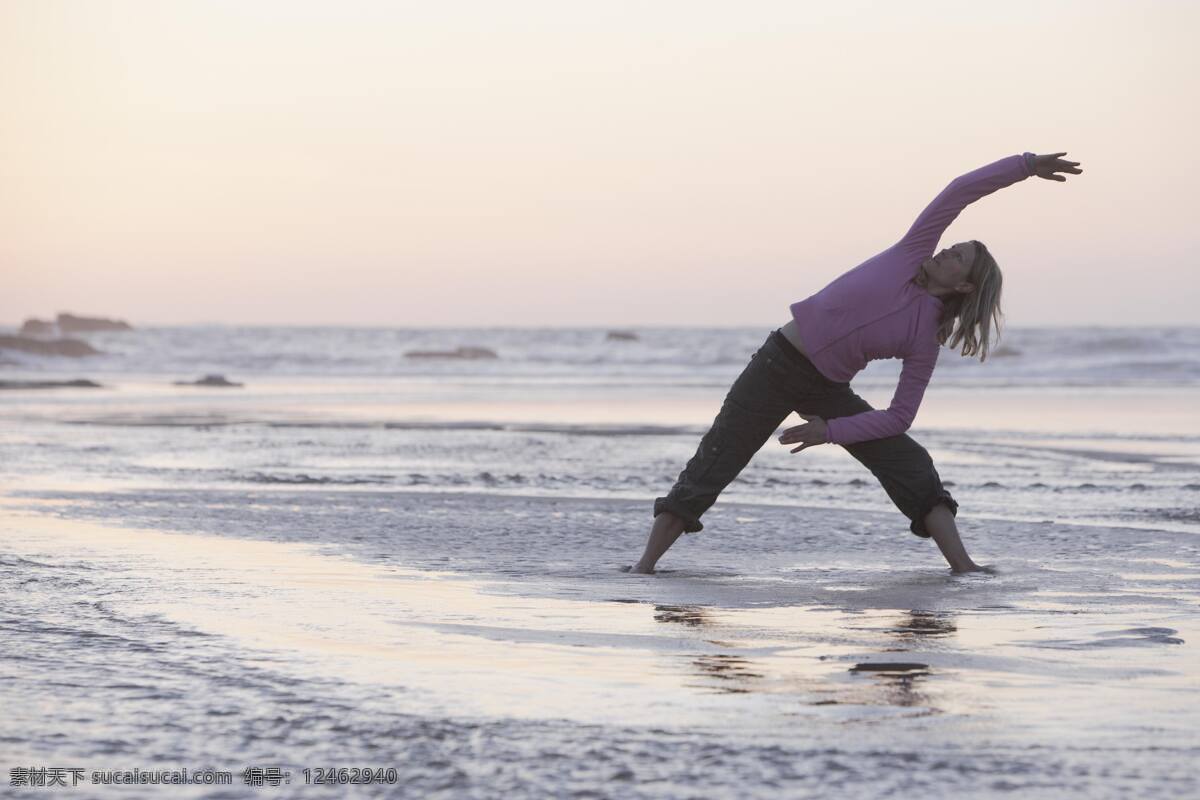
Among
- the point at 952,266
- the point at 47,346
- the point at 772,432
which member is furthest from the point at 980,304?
the point at 47,346

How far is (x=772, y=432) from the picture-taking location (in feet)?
19.1

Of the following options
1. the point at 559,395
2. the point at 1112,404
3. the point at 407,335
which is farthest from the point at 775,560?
the point at 407,335

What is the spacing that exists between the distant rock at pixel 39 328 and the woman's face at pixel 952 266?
9231 centimetres

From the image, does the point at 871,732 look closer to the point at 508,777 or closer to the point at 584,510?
the point at 508,777

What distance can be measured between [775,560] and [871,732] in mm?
3261

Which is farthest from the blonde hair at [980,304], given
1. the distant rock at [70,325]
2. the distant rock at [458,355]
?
the distant rock at [70,325]

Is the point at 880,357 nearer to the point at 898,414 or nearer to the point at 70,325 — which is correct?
the point at 898,414

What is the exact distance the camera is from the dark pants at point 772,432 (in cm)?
584

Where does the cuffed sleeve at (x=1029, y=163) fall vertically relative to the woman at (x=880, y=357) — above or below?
above

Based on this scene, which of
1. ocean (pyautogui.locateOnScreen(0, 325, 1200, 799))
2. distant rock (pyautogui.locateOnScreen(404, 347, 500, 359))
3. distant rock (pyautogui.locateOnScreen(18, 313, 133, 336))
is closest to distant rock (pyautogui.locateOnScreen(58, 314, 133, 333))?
distant rock (pyautogui.locateOnScreen(18, 313, 133, 336))

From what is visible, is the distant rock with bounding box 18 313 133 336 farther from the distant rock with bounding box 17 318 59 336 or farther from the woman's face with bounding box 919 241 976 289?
the woman's face with bounding box 919 241 976 289

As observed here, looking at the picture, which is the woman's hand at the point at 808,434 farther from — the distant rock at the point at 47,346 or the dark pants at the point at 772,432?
the distant rock at the point at 47,346

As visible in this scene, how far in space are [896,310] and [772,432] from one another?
0.73 metres

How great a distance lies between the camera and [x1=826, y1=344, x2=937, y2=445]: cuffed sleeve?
546 centimetres
